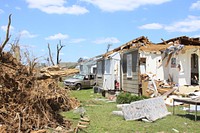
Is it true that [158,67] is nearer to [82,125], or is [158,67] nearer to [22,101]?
[82,125]

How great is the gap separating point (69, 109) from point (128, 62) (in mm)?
6994

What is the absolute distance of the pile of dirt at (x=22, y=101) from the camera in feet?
27.5

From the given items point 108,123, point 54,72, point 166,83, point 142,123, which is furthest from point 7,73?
point 166,83

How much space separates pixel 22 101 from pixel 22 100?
39 millimetres

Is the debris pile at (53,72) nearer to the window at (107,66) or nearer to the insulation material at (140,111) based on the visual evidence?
the insulation material at (140,111)

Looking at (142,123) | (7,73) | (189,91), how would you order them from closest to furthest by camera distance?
(7,73) < (142,123) < (189,91)

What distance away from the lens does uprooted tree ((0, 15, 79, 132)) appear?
8.39 m

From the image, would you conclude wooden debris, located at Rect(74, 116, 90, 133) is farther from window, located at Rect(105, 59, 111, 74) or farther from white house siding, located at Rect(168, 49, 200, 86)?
window, located at Rect(105, 59, 111, 74)

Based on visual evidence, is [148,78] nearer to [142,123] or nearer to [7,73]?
[142,123]

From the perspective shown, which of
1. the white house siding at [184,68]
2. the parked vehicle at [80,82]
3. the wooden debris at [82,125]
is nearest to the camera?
the wooden debris at [82,125]

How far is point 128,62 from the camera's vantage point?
18.9 metres

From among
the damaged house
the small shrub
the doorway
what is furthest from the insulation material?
the doorway

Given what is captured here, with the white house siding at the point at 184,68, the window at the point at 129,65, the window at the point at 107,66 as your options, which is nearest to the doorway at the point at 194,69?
the white house siding at the point at 184,68

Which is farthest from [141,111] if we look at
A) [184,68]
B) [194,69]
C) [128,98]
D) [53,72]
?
[194,69]
